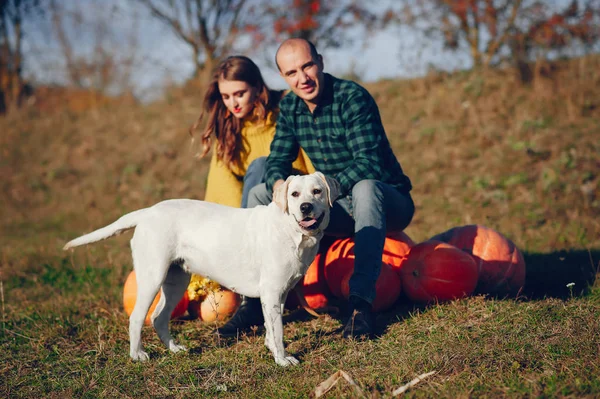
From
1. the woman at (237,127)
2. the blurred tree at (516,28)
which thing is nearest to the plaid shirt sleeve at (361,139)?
the woman at (237,127)

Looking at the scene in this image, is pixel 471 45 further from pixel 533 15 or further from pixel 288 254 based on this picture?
pixel 288 254

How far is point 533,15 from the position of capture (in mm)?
11570

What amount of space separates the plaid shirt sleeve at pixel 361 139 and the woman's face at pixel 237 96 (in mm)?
1064

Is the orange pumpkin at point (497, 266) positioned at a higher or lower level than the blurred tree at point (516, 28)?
lower

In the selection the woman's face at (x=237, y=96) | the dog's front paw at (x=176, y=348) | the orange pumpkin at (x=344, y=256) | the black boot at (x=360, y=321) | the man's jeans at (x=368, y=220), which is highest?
the woman's face at (x=237, y=96)

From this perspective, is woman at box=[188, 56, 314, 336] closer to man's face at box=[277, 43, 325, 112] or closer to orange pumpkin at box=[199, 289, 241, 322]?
orange pumpkin at box=[199, 289, 241, 322]

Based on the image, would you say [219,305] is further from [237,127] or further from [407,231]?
[407,231]

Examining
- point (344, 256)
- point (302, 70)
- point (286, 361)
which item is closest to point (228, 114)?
point (302, 70)

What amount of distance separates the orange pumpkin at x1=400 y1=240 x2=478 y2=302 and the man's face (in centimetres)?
163

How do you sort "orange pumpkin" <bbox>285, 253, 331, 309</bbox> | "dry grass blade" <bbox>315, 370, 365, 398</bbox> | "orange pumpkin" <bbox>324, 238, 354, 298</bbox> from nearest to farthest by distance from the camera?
"dry grass blade" <bbox>315, 370, 365, 398</bbox>
"orange pumpkin" <bbox>324, 238, 354, 298</bbox>
"orange pumpkin" <bbox>285, 253, 331, 309</bbox>

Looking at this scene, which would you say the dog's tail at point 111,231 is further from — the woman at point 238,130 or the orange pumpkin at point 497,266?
the orange pumpkin at point 497,266

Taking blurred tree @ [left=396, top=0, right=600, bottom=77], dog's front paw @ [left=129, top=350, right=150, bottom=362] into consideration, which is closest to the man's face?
dog's front paw @ [left=129, top=350, right=150, bottom=362]

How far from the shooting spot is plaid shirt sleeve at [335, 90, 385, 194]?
427cm

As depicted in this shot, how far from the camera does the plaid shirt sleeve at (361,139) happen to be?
4266 millimetres
